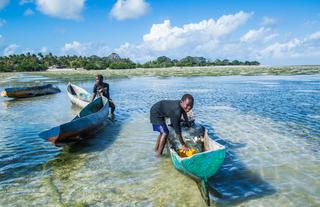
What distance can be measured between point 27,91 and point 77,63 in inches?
2919

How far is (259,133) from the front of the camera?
493 inches

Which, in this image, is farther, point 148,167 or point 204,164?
point 148,167

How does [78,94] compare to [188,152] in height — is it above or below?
below

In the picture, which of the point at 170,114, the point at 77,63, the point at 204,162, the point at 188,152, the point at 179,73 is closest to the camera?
the point at 204,162

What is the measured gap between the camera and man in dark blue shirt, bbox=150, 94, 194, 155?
7.88m

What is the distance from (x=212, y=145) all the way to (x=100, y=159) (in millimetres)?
3586

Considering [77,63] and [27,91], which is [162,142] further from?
[77,63]

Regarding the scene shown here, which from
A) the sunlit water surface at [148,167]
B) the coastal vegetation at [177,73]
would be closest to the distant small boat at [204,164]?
the sunlit water surface at [148,167]

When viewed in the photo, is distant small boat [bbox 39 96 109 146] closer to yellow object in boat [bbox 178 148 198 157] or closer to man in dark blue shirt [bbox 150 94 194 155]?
man in dark blue shirt [bbox 150 94 194 155]

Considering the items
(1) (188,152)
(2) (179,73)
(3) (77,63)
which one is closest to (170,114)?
(1) (188,152)

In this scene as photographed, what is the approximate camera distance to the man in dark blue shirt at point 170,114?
7883 millimetres

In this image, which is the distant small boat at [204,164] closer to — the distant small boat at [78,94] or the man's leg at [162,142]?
the man's leg at [162,142]

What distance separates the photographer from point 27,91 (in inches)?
993

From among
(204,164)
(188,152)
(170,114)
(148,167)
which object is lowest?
(148,167)
